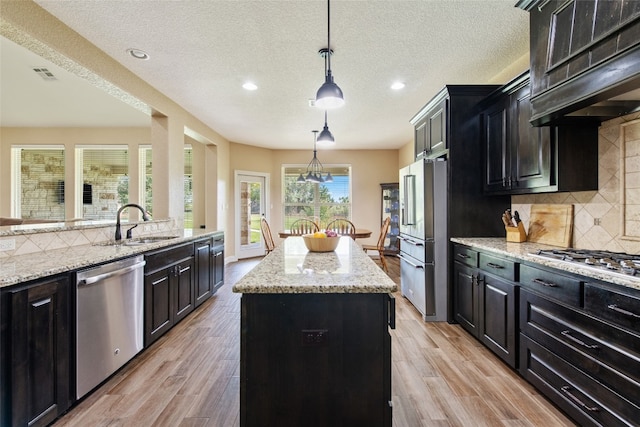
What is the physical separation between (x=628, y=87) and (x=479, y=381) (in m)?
1.95

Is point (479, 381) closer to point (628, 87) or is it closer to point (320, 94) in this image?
point (628, 87)

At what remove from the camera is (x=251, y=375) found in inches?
51.7

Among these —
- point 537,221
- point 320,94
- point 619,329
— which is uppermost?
point 320,94

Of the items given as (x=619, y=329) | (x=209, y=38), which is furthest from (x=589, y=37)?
(x=209, y=38)

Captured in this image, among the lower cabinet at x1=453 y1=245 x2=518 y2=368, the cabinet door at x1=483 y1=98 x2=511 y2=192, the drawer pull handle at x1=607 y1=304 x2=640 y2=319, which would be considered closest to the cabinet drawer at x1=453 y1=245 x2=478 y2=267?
the lower cabinet at x1=453 y1=245 x2=518 y2=368

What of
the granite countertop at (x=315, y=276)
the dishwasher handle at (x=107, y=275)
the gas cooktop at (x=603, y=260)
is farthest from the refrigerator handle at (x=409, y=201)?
the dishwasher handle at (x=107, y=275)

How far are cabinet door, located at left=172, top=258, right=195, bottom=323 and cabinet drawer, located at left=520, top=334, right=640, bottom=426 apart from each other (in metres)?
2.99

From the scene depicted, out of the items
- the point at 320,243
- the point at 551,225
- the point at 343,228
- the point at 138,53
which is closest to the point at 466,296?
the point at 551,225

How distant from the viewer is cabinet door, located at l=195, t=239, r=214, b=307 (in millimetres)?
3508

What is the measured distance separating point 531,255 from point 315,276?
5.12 ft

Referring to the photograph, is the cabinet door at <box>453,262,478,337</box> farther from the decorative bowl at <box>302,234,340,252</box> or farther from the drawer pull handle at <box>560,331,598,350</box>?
the decorative bowl at <box>302,234,340,252</box>

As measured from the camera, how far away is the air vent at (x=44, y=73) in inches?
135

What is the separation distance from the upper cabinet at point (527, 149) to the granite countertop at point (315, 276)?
1580mm

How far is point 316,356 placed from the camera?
1.32 meters
